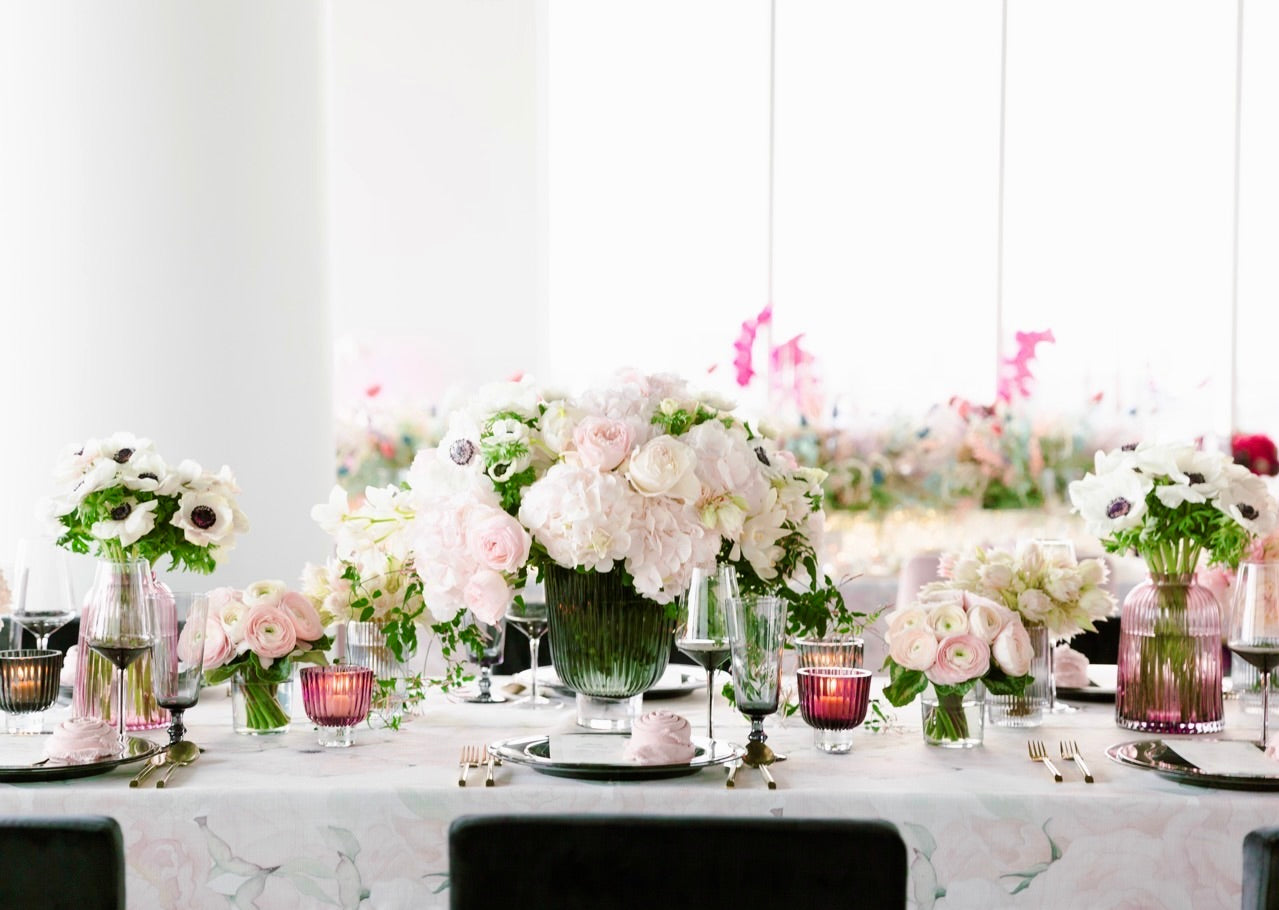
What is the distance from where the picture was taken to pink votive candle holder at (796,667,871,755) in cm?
178

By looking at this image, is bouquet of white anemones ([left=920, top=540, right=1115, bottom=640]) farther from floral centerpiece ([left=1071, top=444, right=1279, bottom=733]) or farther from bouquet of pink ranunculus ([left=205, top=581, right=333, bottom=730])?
bouquet of pink ranunculus ([left=205, top=581, right=333, bottom=730])

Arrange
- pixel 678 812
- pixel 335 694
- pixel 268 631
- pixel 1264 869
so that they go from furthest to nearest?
pixel 268 631
pixel 335 694
pixel 678 812
pixel 1264 869

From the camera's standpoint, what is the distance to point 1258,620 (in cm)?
187

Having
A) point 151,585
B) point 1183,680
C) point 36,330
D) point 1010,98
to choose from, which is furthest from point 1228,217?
point 151,585

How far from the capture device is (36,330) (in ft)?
11.6

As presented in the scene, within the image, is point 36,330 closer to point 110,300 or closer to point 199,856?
point 110,300

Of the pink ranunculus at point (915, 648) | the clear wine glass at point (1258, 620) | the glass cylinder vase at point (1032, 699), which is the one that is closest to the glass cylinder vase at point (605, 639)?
the pink ranunculus at point (915, 648)

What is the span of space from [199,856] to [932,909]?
31.1 inches

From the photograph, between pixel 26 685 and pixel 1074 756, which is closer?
pixel 1074 756

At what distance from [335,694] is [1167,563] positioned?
3.67 feet

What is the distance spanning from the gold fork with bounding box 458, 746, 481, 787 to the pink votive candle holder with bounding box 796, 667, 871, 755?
1.34ft

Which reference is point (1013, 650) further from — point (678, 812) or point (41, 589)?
point (41, 589)

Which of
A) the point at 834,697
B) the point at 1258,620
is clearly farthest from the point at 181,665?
the point at 1258,620

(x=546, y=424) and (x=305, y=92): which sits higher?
(x=305, y=92)
